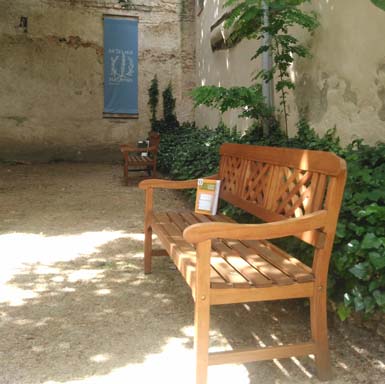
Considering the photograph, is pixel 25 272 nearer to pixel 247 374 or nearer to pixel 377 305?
pixel 247 374

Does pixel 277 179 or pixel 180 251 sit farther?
pixel 277 179

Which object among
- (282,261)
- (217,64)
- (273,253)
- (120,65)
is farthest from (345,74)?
(120,65)

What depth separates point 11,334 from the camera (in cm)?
247

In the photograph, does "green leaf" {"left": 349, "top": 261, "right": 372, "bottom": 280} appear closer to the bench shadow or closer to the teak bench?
the teak bench

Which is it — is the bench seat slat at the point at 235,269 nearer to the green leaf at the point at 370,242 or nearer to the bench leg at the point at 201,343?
the bench leg at the point at 201,343

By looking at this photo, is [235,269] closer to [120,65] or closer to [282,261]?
[282,261]

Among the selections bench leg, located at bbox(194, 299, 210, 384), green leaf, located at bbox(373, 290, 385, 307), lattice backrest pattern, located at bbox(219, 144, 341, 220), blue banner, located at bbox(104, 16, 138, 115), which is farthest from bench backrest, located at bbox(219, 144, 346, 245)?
blue banner, located at bbox(104, 16, 138, 115)

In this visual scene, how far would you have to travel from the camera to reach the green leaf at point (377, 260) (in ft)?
6.51

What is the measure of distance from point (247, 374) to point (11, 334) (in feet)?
4.55

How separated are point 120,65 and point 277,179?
30.5ft

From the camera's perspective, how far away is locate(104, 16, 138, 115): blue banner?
35.6 feet

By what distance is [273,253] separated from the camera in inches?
93.7

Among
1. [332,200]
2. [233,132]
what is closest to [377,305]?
[332,200]

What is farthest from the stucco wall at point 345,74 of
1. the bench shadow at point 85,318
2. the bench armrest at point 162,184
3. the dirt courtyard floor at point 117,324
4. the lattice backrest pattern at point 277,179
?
the bench shadow at point 85,318
